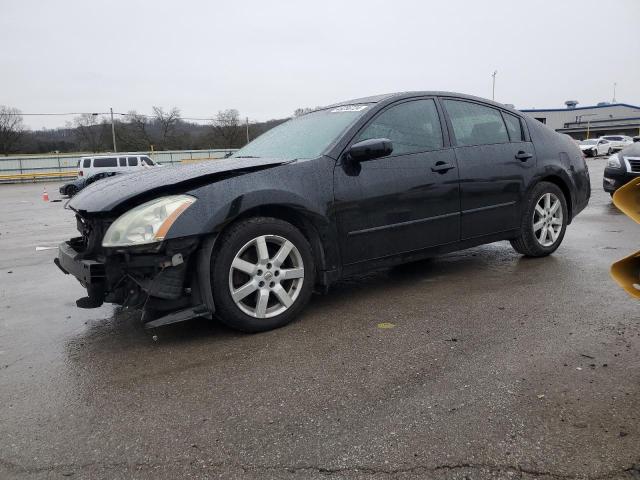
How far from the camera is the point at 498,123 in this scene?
16.1 feet

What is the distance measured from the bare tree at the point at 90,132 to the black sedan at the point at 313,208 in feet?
212

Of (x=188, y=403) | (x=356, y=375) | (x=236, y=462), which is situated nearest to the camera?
(x=236, y=462)

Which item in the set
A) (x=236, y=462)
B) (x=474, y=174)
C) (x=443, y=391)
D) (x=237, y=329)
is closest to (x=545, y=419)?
(x=443, y=391)

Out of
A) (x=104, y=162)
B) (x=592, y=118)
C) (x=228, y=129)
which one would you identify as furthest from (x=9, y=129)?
(x=592, y=118)

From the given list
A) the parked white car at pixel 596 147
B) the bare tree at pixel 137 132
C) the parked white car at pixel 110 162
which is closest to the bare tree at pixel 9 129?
the bare tree at pixel 137 132

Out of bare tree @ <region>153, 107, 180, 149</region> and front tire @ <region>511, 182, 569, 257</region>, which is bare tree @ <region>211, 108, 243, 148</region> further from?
front tire @ <region>511, 182, 569, 257</region>

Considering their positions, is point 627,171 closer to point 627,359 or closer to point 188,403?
point 627,359

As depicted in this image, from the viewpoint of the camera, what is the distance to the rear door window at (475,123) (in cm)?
455

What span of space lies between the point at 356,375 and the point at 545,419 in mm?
941

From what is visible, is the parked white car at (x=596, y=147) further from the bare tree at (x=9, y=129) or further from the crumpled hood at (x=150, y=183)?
the bare tree at (x=9, y=129)

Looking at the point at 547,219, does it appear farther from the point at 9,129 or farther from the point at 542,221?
the point at 9,129

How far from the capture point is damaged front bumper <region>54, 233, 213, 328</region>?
3.10m

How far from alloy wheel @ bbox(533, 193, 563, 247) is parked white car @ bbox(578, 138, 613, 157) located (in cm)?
3387

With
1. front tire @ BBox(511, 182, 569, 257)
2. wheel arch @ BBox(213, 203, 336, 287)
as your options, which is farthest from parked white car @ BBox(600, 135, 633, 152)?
wheel arch @ BBox(213, 203, 336, 287)
